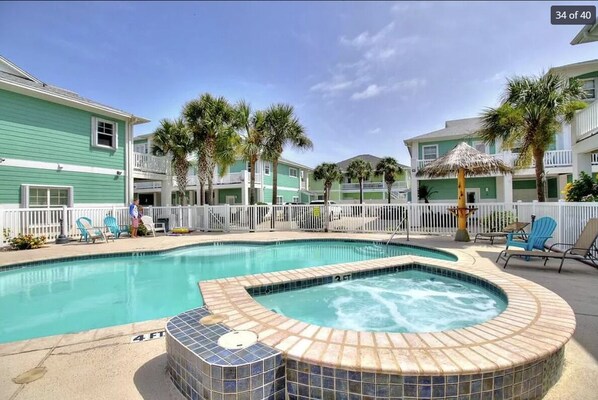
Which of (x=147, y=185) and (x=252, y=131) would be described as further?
(x=147, y=185)

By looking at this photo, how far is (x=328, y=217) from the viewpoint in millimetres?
14758

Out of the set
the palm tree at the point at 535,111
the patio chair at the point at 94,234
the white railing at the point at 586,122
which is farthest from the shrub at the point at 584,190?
the patio chair at the point at 94,234

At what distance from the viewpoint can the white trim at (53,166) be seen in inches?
459

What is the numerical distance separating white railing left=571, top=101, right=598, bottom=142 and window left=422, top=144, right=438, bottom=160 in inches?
444

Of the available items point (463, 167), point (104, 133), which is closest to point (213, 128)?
point (104, 133)

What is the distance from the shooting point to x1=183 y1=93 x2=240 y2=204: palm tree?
1634cm

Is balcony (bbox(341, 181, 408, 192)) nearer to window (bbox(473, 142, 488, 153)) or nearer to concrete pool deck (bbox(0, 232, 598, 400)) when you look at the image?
window (bbox(473, 142, 488, 153))

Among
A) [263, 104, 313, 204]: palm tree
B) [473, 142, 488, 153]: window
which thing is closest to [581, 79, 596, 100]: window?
[473, 142, 488, 153]: window

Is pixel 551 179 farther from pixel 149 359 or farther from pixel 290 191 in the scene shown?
pixel 149 359

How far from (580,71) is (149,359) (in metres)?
20.7

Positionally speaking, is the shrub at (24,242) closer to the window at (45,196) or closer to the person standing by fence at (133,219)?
the window at (45,196)

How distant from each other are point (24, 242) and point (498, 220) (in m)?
17.4

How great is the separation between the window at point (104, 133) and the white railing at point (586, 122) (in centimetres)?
1985

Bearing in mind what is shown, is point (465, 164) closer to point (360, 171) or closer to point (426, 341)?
point (426, 341)
